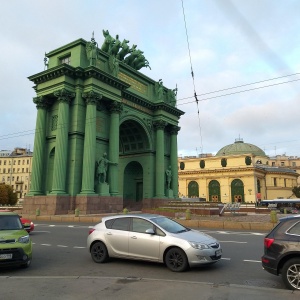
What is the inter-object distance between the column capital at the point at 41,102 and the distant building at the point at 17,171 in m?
80.1

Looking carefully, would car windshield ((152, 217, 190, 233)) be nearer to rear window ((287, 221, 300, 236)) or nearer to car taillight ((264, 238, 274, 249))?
car taillight ((264, 238, 274, 249))

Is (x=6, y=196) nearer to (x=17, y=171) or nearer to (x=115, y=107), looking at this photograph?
(x=17, y=171)

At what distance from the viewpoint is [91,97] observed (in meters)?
33.8

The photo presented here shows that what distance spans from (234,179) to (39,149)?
63777mm

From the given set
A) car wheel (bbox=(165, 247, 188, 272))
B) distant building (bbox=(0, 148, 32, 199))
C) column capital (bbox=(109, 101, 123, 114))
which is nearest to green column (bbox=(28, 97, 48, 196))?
column capital (bbox=(109, 101, 123, 114))

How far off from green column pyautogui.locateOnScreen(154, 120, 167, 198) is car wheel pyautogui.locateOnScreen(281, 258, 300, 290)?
120 feet

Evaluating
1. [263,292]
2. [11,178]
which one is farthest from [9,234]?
[11,178]

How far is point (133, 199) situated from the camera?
46.2 meters

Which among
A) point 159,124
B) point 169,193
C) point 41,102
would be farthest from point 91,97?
point 169,193

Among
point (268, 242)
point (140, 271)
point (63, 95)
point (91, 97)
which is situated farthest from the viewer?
point (91, 97)

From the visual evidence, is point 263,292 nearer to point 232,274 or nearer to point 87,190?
point 232,274

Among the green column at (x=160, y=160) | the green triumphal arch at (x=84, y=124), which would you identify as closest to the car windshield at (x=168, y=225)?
the green triumphal arch at (x=84, y=124)

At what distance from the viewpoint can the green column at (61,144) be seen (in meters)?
31.9

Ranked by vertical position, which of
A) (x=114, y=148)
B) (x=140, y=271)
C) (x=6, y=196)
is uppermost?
(x=114, y=148)
